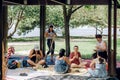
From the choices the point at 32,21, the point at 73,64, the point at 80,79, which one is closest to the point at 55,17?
the point at 32,21

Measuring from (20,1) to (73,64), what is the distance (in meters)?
2.65

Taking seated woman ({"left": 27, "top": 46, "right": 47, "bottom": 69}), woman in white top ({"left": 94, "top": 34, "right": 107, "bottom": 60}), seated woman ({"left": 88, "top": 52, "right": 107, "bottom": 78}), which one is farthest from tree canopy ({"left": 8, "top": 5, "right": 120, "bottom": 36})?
seated woman ({"left": 88, "top": 52, "right": 107, "bottom": 78})

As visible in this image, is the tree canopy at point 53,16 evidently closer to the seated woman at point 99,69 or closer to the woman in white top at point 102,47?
the woman in white top at point 102,47

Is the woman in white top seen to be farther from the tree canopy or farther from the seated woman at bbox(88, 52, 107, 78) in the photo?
the tree canopy

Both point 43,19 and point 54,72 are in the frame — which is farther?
point 43,19

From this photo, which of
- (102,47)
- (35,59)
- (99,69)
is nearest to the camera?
(99,69)

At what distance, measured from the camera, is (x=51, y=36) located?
423 inches

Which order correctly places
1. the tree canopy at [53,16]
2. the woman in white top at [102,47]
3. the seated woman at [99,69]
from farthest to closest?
the tree canopy at [53,16] < the woman in white top at [102,47] < the seated woman at [99,69]

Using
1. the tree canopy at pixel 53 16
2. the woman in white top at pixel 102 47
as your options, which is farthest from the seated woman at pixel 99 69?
the tree canopy at pixel 53 16

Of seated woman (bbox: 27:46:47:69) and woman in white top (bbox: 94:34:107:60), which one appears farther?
seated woman (bbox: 27:46:47:69)

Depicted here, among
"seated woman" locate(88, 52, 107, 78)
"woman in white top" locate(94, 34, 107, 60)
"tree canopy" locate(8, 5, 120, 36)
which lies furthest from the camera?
"tree canopy" locate(8, 5, 120, 36)

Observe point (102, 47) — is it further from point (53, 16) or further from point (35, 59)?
point (53, 16)

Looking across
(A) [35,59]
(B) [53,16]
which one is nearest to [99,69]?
(A) [35,59]

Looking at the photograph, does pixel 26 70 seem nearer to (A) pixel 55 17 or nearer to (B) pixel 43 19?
(B) pixel 43 19
